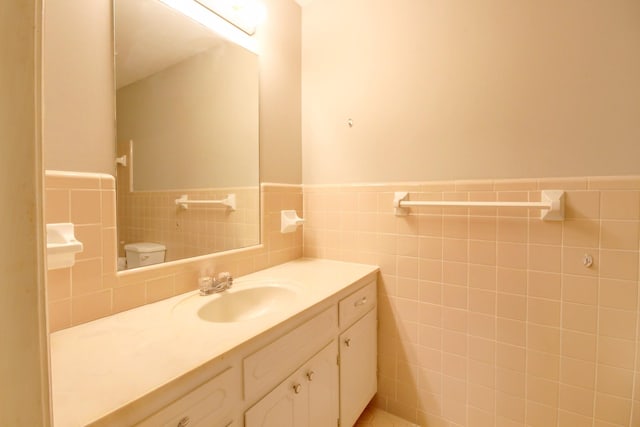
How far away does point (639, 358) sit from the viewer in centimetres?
108

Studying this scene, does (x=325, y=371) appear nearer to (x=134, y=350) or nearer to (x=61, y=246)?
(x=134, y=350)

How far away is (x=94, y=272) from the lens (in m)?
0.91

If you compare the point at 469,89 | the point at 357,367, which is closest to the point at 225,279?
the point at 357,367

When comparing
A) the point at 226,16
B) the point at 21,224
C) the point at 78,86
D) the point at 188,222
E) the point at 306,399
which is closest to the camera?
the point at 21,224

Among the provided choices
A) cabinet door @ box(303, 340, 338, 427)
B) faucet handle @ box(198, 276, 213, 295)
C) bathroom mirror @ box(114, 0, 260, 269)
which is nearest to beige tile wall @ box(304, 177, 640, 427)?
cabinet door @ box(303, 340, 338, 427)

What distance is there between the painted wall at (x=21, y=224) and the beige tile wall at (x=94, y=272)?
594 millimetres

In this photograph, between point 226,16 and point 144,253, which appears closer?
point 144,253

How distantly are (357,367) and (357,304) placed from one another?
300mm

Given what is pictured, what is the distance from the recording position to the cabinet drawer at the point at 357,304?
4.15 ft

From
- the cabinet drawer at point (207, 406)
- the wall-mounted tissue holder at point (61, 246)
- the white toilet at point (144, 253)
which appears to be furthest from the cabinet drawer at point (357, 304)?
the wall-mounted tissue holder at point (61, 246)

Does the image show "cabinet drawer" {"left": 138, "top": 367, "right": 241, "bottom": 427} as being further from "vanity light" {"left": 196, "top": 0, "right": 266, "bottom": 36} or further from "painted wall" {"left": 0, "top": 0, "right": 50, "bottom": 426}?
"vanity light" {"left": 196, "top": 0, "right": 266, "bottom": 36}

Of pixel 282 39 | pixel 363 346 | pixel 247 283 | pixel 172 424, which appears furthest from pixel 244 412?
pixel 282 39

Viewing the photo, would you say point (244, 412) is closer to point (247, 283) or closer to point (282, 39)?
point (247, 283)

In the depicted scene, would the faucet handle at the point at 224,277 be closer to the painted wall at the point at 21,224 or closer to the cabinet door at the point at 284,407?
the cabinet door at the point at 284,407
